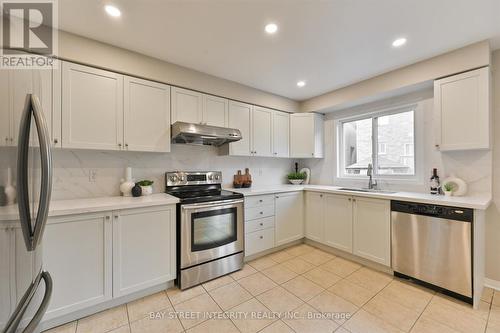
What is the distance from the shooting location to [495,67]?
214 centimetres

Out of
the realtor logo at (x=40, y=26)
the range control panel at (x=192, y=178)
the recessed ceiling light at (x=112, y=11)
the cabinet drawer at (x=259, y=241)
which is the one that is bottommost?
the cabinet drawer at (x=259, y=241)

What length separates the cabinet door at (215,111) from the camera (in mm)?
2729

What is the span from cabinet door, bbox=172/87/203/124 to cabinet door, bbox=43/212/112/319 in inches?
53.8

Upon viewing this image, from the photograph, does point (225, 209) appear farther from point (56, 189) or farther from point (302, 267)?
point (56, 189)

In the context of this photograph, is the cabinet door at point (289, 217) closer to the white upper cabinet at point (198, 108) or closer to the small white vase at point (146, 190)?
the white upper cabinet at point (198, 108)

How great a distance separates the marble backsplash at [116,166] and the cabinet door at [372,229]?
1833 millimetres

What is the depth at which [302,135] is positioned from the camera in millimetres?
3686

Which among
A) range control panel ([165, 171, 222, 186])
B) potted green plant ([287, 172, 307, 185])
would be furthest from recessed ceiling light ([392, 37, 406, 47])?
range control panel ([165, 171, 222, 186])

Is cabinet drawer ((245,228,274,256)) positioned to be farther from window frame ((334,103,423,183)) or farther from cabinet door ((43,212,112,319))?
window frame ((334,103,423,183))

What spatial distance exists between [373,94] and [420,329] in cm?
263

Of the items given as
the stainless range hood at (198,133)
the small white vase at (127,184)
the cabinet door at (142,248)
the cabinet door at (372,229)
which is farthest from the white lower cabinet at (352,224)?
the small white vase at (127,184)

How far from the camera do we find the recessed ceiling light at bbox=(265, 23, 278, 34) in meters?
1.81

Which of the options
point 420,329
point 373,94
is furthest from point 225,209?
point 373,94

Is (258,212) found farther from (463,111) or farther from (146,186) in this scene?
(463,111)
